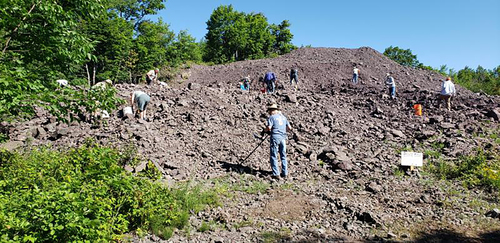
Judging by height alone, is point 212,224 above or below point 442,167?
below

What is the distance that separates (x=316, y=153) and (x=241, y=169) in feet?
7.85

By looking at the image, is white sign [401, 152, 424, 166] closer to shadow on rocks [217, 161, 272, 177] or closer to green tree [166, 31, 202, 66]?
shadow on rocks [217, 161, 272, 177]

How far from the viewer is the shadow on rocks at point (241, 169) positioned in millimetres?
6965

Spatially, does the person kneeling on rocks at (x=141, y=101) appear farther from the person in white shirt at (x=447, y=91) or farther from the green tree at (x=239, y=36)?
the green tree at (x=239, y=36)

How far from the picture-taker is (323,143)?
9266 millimetres

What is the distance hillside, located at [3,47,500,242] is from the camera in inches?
187

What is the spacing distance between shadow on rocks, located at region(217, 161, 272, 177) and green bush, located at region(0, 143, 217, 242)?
1702 millimetres

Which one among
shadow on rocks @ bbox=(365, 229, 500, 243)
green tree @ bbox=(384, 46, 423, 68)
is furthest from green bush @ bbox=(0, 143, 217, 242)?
green tree @ bbox=(384, 46, 423, 68)

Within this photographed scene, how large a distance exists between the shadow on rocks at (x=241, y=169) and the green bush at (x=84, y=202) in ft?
5.58

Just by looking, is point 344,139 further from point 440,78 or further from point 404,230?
point 440,78

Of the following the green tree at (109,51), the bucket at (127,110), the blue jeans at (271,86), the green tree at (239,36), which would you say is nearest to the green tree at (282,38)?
the green tree at (239,36)

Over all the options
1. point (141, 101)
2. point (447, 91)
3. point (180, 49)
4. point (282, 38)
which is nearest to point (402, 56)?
point (282, 38)

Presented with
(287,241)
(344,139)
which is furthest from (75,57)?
(344,139)

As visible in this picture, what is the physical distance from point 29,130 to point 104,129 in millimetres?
2319
